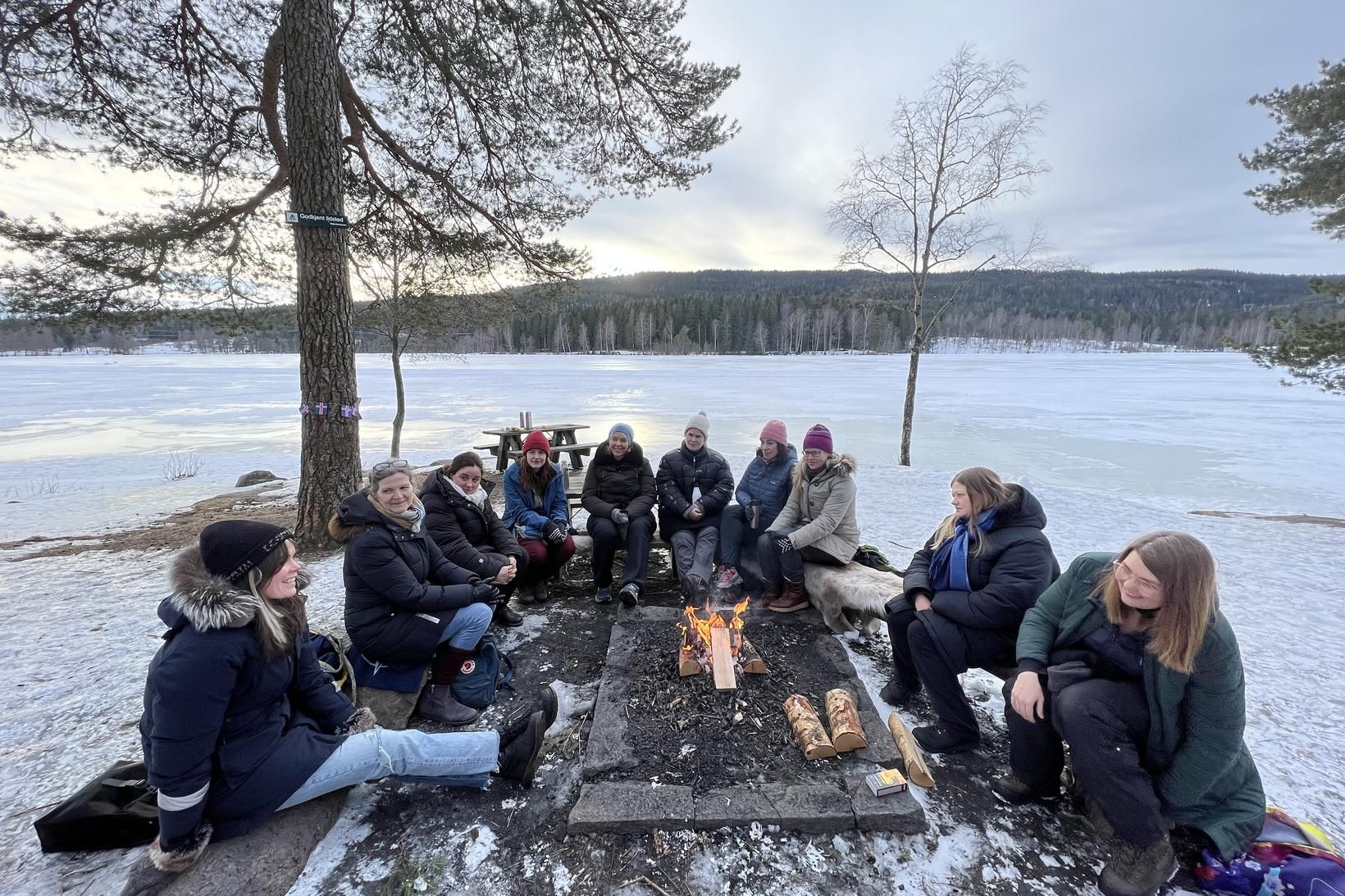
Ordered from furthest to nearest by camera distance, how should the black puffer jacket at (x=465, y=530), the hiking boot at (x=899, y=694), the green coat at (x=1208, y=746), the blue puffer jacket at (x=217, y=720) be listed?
1. the black puffer jacket at (x=465, y=530)
2. the hiking boot at (x=899, y=694)
3. the green coat at (x=1208, y=746)
4. the blue puffer jacket at (x=217, y=720)

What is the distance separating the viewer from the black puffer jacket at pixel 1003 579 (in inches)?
104

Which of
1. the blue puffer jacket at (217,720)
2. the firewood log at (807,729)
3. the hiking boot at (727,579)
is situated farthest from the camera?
the hiking boot at (727,579)

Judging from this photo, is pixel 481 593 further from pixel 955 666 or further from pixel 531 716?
pixel 955 666

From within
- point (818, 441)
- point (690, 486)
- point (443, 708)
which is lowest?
point (443, 708)

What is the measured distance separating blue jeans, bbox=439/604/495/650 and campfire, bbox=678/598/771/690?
111 centimetres

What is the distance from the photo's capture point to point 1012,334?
85.7m

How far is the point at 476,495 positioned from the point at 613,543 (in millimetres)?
1112

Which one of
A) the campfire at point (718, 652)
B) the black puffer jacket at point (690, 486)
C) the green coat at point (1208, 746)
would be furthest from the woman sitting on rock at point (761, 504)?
the green coat at point (1208, 746)

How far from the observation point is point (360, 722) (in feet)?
8.45

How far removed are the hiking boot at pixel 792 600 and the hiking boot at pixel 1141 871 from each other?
216 cm

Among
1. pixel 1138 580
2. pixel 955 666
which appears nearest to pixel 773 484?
pixel 955 666

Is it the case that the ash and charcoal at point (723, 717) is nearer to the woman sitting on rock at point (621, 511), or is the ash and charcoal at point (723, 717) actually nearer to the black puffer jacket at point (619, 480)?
the woman sitting on rock at point (621, 511)

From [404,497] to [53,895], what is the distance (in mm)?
1769

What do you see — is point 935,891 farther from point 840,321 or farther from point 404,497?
point 840,321
